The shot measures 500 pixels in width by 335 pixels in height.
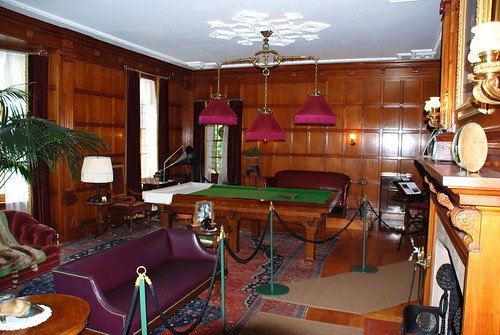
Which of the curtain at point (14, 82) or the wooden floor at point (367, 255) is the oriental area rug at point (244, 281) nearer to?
the wooden floor at point (367, 255)

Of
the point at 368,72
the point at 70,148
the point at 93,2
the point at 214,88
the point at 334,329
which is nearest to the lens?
the point at 70,148

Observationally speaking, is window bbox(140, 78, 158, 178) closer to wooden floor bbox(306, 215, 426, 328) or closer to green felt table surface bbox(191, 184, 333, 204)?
green felt table surface bbox(191, 184, 333, 204)

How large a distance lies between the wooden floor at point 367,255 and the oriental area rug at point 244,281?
0.16 meters

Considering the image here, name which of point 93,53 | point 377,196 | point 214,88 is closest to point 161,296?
point 93,53

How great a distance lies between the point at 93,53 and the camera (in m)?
7.41

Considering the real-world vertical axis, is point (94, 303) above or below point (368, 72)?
below

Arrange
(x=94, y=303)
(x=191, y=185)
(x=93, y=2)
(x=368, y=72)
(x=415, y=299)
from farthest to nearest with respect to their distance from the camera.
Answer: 1. (x=368, y=72)
2. (x=191, y=185)
3. (x=93, y=2)
4. (x=415, y=299)
5. (x=94, y=303)

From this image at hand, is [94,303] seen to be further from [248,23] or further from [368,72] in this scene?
[368,72]

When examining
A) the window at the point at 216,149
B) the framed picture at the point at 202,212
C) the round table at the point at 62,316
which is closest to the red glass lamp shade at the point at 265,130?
the framed picture at the point at 202,212

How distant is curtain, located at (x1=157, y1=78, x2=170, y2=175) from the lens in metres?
9.31

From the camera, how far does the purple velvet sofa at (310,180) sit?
8812 mm

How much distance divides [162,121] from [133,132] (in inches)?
43.3

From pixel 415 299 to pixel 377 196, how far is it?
4.72 m

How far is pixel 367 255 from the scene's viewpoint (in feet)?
20.6
